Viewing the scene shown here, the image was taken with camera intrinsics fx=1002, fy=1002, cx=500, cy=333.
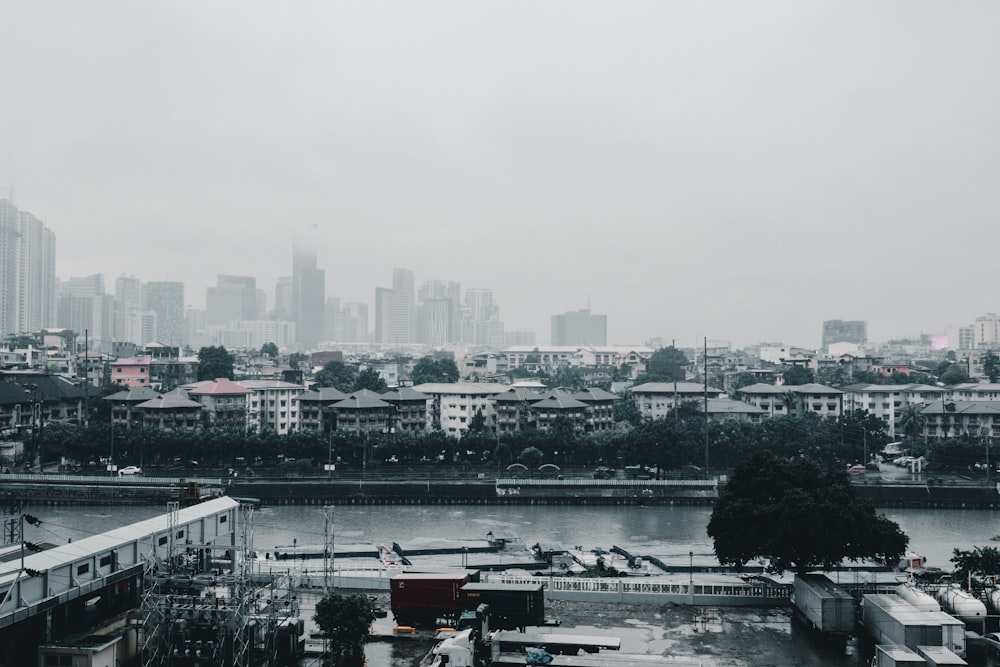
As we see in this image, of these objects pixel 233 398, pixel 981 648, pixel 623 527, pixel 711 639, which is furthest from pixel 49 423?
pixel 981 648

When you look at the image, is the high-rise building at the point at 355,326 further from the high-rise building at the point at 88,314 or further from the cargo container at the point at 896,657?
the cargo container at the point at 896,657

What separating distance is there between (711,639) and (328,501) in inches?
509

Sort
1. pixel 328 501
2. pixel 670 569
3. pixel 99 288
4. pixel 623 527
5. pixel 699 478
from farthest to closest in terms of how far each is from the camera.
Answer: pixel 99 288, pixel 699 478, pixel 328 501, pixel 623 527, pixel 670 569

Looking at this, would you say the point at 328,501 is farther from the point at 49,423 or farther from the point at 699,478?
the point at 49,423

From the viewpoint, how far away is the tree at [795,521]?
11.1m

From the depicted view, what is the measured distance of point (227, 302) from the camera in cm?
12619

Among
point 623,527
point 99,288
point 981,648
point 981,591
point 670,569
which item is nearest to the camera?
point 981,648

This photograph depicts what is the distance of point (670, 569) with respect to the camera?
534 inches

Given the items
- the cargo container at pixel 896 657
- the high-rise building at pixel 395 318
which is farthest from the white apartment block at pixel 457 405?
the high-rise building at pixel 395 318

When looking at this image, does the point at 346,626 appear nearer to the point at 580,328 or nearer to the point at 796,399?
the point at 796,399

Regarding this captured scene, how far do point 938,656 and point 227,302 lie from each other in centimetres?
12379

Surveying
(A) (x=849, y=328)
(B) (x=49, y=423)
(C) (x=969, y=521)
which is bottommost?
(C) (x=969, y=521)

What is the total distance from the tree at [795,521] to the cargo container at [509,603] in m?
3.00

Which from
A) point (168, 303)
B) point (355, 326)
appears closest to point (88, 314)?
point (168, 303)
